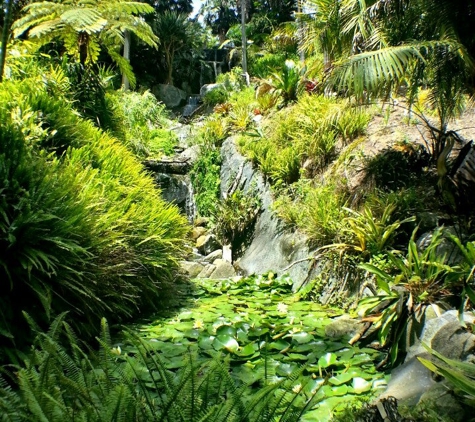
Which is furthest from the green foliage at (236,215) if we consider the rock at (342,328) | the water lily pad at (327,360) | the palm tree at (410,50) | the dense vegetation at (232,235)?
the water lily pad at (327,360)

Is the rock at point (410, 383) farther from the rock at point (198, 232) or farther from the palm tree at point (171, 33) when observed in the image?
the palm tree at point (171, 33)

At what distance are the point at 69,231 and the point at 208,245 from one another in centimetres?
462

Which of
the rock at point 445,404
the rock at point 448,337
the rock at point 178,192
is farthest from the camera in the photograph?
the rock at point 178,192

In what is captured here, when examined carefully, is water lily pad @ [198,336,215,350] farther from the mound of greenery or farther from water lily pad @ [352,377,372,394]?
water lily pad @ [352,377,372,394]

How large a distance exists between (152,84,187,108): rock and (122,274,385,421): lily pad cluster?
63.4 ft

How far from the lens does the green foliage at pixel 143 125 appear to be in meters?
9.58

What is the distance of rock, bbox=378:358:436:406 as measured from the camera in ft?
7.77

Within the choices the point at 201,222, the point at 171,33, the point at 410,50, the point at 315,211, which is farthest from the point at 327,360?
the point at 171,33

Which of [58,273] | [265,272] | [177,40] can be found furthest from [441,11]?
[177,40]

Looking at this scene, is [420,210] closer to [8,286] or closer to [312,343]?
[312,343]

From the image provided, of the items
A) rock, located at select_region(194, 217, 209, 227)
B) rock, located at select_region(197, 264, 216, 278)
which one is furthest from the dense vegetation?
rock, located at select_region(197, 264, 216, 278)

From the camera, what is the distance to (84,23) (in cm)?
535

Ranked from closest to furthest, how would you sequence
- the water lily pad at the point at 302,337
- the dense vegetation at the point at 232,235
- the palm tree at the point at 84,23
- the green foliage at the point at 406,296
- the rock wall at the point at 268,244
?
1. the dense vegetation at the point at 232,235
2. the green foliage at the point at 406,296
3. the water lily pad at the point at 302,337
4. the palm tree at the point at 84,23
5. the rock wall at the point at 268,244

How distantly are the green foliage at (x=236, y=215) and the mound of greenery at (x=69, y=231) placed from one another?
2459 mm
